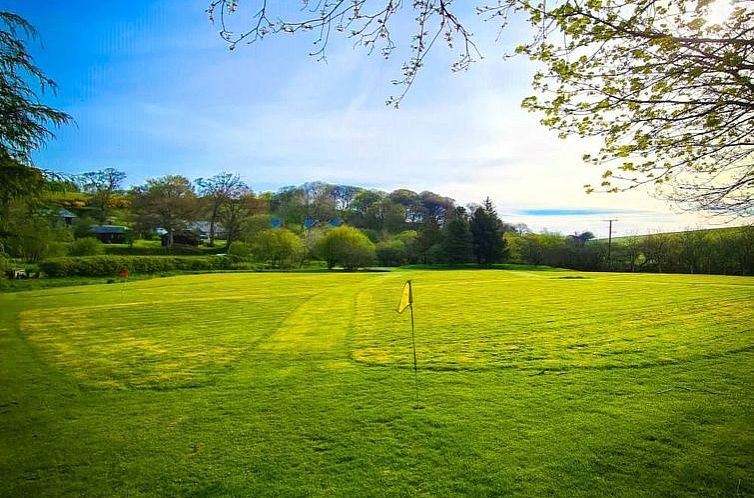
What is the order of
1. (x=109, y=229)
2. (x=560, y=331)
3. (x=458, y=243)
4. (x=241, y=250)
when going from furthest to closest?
1. (x=109, y=229)
2. (x=458, y=243)
3. (x=241, y=250)
4. (x=560, y=331)

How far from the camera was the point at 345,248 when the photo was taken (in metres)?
54.2

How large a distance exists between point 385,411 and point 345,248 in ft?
160

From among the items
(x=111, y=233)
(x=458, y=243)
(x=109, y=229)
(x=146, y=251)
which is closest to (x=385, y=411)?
(x=458, y=243)

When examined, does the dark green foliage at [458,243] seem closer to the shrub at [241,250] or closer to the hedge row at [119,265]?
the shrub at [241,250]

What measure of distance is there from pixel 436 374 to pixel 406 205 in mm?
85511

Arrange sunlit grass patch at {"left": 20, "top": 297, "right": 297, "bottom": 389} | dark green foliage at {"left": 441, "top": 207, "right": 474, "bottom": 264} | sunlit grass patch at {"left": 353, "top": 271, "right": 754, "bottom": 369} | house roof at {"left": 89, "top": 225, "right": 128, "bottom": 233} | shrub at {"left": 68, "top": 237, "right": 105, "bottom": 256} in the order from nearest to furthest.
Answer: sunlit grass patch at {"left": 20, "top": 297, "right": 297, "bottom": 389}
sunlit grass patch at {"left": 353, "top": 271, "right": 754, "bottom": 369}
shrub at {"left": 68, "top": 237, "right": 105, "bottom": 256}
dark green foliage at {"left": 441, "top": 207, "right": 474, "bottom": 264}
house roof at {"left": 89, "top": 225, "right": 128, "bottom": 233}

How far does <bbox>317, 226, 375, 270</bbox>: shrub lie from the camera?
54.4 m

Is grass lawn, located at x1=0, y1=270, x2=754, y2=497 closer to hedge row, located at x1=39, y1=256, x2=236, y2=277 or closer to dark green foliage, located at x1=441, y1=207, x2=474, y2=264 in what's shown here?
hedge row, located at x1=39, y1=256, x2=236, y2=277

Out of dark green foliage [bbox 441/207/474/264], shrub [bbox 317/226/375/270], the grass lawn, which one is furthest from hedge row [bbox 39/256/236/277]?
dark green foliage [bbox 441/207/474/264]

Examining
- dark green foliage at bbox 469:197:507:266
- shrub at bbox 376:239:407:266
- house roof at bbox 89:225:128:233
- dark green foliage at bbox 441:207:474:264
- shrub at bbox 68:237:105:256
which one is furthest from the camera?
house roof at bbox 89:225:128:233

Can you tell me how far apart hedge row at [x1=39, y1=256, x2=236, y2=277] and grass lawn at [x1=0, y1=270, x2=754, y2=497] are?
30439 mm

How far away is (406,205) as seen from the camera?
91750mm

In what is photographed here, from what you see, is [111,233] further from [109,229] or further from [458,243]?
[458,243]

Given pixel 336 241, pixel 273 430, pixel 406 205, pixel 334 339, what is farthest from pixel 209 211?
pixel 273 430
